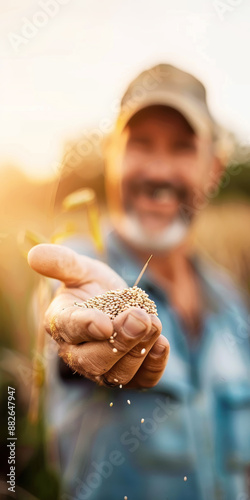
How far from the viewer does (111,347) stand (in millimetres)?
874

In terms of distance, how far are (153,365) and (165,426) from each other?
0.89 m

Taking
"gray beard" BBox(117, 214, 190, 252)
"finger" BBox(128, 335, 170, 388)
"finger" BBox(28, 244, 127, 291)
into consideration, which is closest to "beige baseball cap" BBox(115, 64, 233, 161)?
"gray beard" BBox(117, 214, 190, 252)

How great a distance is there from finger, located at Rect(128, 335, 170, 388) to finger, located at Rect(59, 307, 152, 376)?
118 millimetres

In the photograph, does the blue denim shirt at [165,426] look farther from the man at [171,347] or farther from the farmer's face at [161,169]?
the farmer's face at [161,169]

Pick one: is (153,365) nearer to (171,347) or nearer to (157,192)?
(171,347)

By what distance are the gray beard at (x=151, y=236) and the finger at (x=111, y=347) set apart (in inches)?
38.3

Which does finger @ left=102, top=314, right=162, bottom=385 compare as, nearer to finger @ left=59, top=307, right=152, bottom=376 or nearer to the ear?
finger @ left=59, top=307, right=152, bottom=376

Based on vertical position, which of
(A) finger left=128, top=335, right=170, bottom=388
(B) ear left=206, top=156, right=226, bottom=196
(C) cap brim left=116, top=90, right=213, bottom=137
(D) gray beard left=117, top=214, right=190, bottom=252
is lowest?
(D) gray beard left=117, top=214, right=190, bottom=252

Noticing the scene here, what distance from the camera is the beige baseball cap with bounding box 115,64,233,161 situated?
6.15 ft

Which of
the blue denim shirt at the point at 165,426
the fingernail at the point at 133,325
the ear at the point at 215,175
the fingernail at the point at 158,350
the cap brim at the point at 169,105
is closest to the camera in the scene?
the fingernail at the point at 133,325

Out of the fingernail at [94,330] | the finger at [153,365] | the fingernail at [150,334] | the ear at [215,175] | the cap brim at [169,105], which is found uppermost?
the cap brim at [169,105]

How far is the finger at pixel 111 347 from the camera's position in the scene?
0.82 m

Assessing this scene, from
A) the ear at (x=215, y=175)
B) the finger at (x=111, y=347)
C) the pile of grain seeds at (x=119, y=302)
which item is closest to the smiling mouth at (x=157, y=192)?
the ear at (x=215, y=175)

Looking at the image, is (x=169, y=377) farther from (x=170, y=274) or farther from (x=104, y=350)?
(x=104, y=350)
